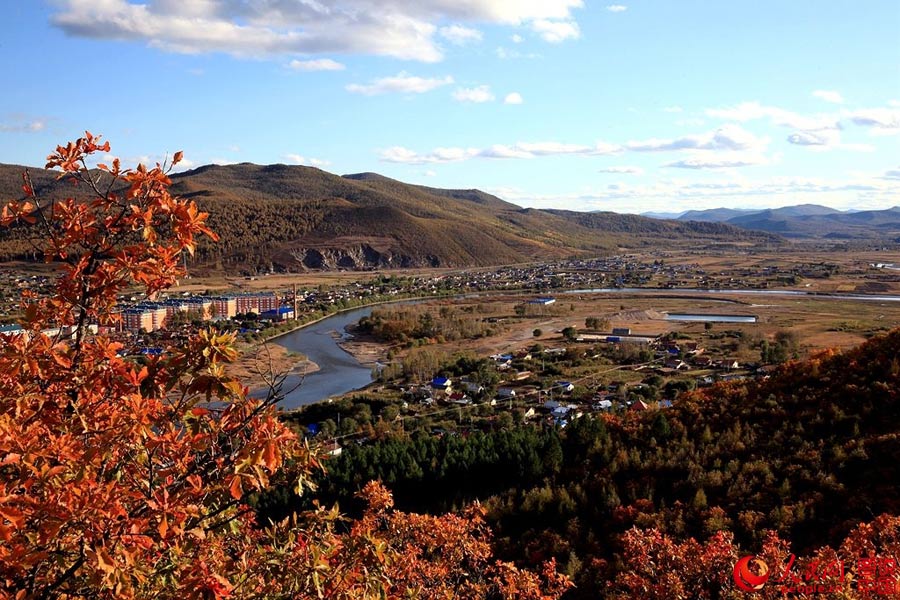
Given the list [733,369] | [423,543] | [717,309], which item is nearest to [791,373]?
[423,543]

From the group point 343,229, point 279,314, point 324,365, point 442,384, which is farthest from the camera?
point 343,229

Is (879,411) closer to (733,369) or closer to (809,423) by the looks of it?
(809,423)

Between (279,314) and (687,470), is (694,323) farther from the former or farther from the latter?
(687,470)

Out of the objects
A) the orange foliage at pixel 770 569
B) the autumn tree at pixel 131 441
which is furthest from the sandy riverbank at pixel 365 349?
the autumn tree at pixel 131 441

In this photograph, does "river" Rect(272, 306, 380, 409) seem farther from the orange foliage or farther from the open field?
the orange foliage

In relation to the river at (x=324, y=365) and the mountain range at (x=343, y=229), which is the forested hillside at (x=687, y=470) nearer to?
the river at (x=324, y=365)

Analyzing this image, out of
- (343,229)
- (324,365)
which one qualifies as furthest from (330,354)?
(343,229)
